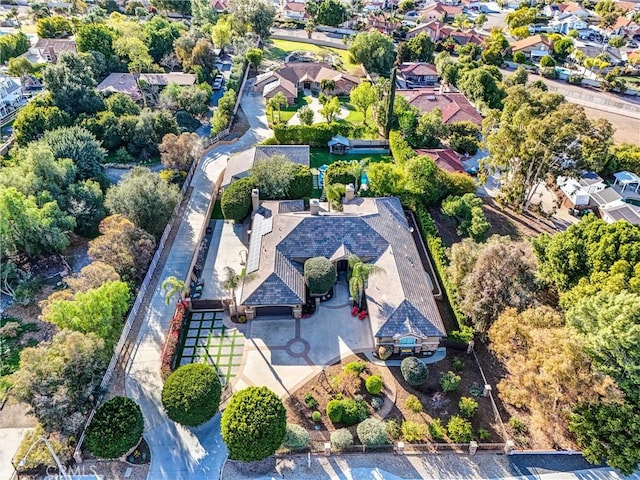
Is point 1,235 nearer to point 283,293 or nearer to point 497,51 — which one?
point 283,293

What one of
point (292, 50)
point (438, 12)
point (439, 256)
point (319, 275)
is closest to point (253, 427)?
point (319, 275)

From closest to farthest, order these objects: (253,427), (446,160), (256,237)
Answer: (253,427) < (256,237) < (446,160)

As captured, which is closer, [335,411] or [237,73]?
[335,411]

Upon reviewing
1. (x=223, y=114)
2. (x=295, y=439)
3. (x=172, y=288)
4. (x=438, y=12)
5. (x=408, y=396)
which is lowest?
(x=408, y=396)

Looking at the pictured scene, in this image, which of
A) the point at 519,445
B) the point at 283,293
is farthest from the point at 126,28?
the point at 519,445

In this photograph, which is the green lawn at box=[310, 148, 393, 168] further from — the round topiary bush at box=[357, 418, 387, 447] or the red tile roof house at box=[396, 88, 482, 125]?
the round topiary bush at box=[357, 418, 387, 447]

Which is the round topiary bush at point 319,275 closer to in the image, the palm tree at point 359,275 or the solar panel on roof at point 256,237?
the palm tree at point 359,275

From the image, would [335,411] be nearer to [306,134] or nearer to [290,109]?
[306,134]

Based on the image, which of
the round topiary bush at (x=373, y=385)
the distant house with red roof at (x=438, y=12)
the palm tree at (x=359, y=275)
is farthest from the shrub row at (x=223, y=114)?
the distant house with red roof at (x=438, y=12)
